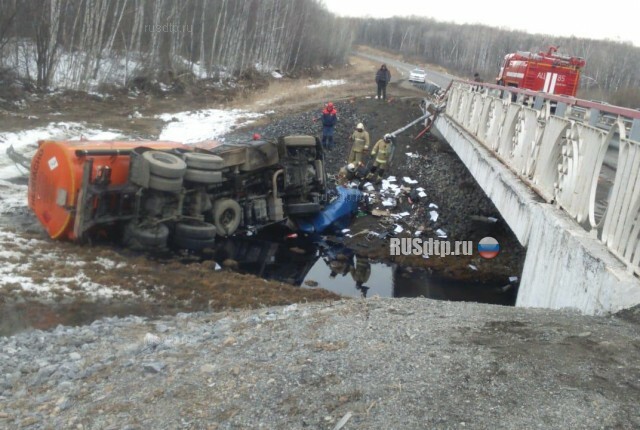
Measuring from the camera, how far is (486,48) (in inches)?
3059

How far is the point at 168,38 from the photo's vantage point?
3127 centimetres

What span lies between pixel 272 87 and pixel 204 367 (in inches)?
1255

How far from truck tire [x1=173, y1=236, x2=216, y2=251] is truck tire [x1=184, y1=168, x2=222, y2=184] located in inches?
36.6

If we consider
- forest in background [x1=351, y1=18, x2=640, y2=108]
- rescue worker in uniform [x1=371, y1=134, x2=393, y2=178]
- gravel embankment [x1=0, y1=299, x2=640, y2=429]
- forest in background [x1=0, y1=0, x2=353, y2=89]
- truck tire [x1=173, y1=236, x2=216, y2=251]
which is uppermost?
forest in background [x1=351, y1=18, x2=640, y2=108]

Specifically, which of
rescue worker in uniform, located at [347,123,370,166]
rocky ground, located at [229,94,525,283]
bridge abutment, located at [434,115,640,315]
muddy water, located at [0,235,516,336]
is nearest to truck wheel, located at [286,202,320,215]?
muddy water, located at [0,235,516,336]

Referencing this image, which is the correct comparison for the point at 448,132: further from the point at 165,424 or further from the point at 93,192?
the point at 165,424

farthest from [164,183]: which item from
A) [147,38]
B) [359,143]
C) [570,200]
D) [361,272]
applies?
[147,38]

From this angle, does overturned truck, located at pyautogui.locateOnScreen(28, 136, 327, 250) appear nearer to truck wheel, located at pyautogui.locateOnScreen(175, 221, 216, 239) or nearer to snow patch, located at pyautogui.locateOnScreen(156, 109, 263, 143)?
truck wheel, located at pyautogui.locateOnScreen(175, 221, 216, 239)

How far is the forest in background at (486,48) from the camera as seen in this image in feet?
187

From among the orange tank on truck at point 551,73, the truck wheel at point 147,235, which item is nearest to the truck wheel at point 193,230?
the truck wheel at point 147,235

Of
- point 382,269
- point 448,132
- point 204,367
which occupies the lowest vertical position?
point 382,269

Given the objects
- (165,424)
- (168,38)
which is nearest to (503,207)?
(165,424)

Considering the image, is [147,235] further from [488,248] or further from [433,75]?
[433,75]

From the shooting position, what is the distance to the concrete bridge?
3895mm
